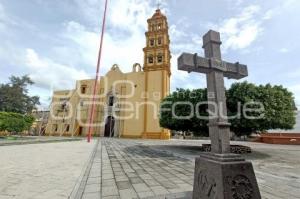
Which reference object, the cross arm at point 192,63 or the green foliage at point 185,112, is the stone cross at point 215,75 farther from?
the green foliage at point 185,112

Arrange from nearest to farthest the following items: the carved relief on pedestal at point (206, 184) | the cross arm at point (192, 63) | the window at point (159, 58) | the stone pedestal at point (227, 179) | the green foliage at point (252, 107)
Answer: the stone pedestal at point (227, 179)
the carved relief on pedestal at point (206, 184)
the cross arm at point (192, 63)
the green foliage at point (252, 107)
the window at point (159, 58)

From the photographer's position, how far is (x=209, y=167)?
2676 mm

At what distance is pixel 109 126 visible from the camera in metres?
31.4

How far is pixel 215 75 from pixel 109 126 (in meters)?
29.6

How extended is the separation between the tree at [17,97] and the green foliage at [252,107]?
3451 cm

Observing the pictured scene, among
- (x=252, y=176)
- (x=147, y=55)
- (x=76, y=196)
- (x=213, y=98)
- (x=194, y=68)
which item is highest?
(x=147, y=55)

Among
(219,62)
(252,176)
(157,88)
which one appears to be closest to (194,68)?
(219,62)

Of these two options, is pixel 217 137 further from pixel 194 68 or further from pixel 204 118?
pixel 204 118

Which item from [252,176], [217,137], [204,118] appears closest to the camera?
[252,176]

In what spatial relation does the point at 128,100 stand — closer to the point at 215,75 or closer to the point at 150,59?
the point at 150,59

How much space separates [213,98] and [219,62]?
0.65m

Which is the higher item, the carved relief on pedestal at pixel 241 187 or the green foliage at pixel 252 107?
the green foliage at pixel 252 107

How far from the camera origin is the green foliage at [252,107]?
9.55 metres

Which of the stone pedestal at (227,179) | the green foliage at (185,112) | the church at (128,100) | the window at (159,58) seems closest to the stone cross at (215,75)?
the stone pedestal at (227,179)
